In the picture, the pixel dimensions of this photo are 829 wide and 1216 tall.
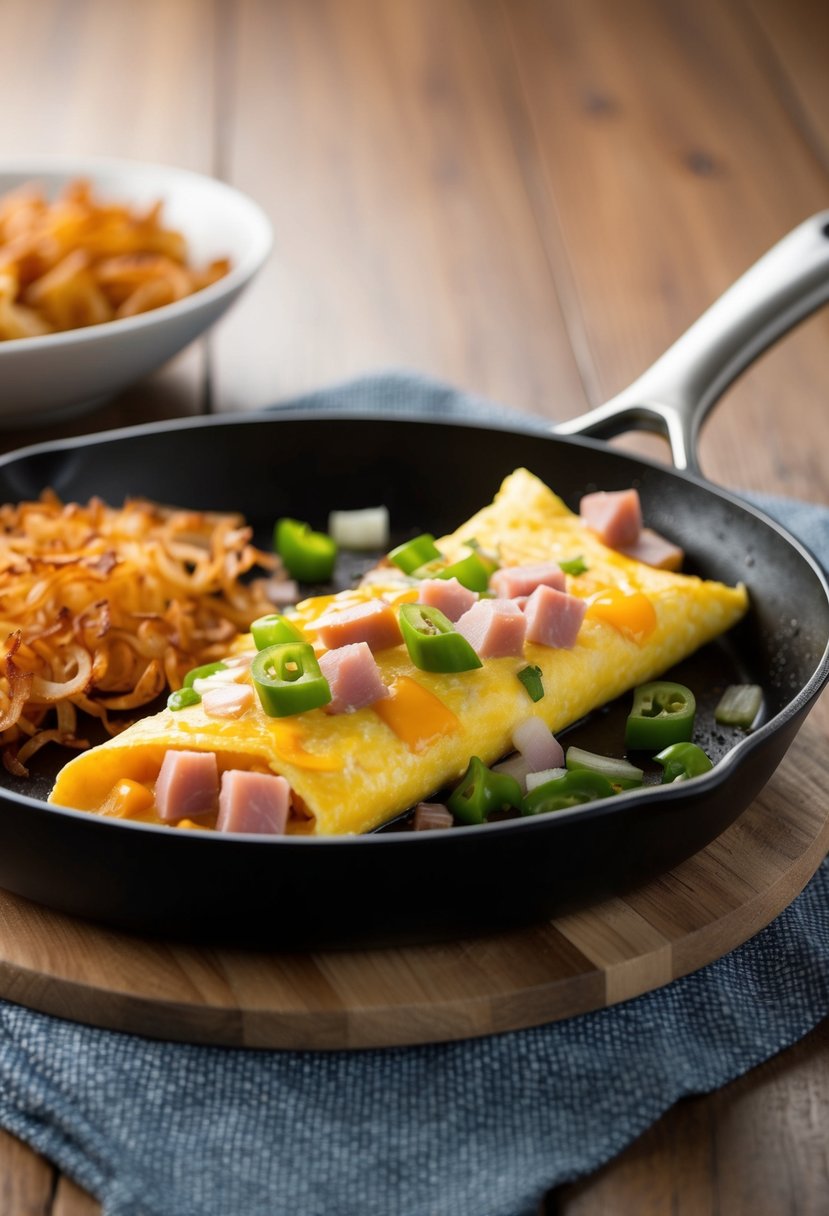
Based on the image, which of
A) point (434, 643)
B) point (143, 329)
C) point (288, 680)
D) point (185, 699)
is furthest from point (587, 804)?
point (143, 329)

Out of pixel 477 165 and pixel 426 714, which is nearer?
pixel 426 714

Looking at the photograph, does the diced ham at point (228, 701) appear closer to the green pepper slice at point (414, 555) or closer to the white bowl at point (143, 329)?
the green pepper slice at point (414, 555)

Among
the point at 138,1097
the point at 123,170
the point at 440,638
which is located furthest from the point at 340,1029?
the point at 123,170

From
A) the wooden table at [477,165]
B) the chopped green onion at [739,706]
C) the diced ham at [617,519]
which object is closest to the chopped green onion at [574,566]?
the diced ham at [617,519]

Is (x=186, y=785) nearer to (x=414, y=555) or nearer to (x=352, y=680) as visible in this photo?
(x=352, y=680)

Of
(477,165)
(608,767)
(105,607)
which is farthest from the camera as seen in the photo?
(477,165)

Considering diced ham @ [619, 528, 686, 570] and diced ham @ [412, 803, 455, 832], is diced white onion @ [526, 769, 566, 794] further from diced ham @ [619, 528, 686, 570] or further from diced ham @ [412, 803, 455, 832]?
diced ham @ [619, 528, 686, 570]

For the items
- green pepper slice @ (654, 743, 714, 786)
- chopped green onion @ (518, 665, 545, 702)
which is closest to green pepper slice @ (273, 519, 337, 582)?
chopped green onion @ (518, 665, 545, 702)
